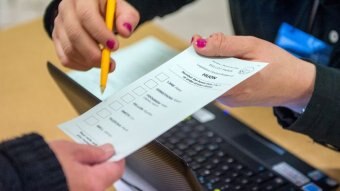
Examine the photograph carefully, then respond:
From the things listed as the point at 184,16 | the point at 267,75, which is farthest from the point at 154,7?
the point at 184,16

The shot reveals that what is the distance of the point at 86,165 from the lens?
467mm

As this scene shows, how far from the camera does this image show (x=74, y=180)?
1.47 ft

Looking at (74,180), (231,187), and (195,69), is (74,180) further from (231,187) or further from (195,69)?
(231,187)

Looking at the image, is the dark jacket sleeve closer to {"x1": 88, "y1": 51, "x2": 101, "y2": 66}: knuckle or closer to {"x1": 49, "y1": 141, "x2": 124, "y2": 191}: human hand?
{"x1": 88, "y1": 51, "x2": 101, "y2": 66}: knuckle

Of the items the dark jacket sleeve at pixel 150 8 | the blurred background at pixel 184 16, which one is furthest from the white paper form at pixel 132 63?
the blurred background at pixel 184 16

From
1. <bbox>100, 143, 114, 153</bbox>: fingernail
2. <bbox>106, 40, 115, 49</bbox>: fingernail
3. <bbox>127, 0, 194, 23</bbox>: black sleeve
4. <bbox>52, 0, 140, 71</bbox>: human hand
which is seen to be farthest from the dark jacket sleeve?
<bbox>100, 143, 114, 153</bbox>: fingernail

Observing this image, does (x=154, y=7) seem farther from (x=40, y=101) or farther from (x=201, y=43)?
(x=201, y=43)

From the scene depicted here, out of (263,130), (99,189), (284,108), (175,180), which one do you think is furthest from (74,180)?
(263,130)

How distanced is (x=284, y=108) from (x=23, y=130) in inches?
17.7

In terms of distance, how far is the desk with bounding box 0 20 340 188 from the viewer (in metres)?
0.84

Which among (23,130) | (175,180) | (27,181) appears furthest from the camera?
(23,130)

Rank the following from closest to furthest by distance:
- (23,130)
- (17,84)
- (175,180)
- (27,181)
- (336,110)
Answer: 1. (27,181)
2. (175,180)
3. (336,110)
4. (23,130)
5. (17,84)

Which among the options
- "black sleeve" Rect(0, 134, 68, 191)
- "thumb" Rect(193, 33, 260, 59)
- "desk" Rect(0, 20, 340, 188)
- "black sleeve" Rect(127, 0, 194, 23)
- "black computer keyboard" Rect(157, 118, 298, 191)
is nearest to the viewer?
"black sleeve" Rect(0, 134, 68, 191)

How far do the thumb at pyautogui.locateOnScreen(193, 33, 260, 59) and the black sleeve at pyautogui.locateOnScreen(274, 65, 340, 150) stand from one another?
0.37 feet
